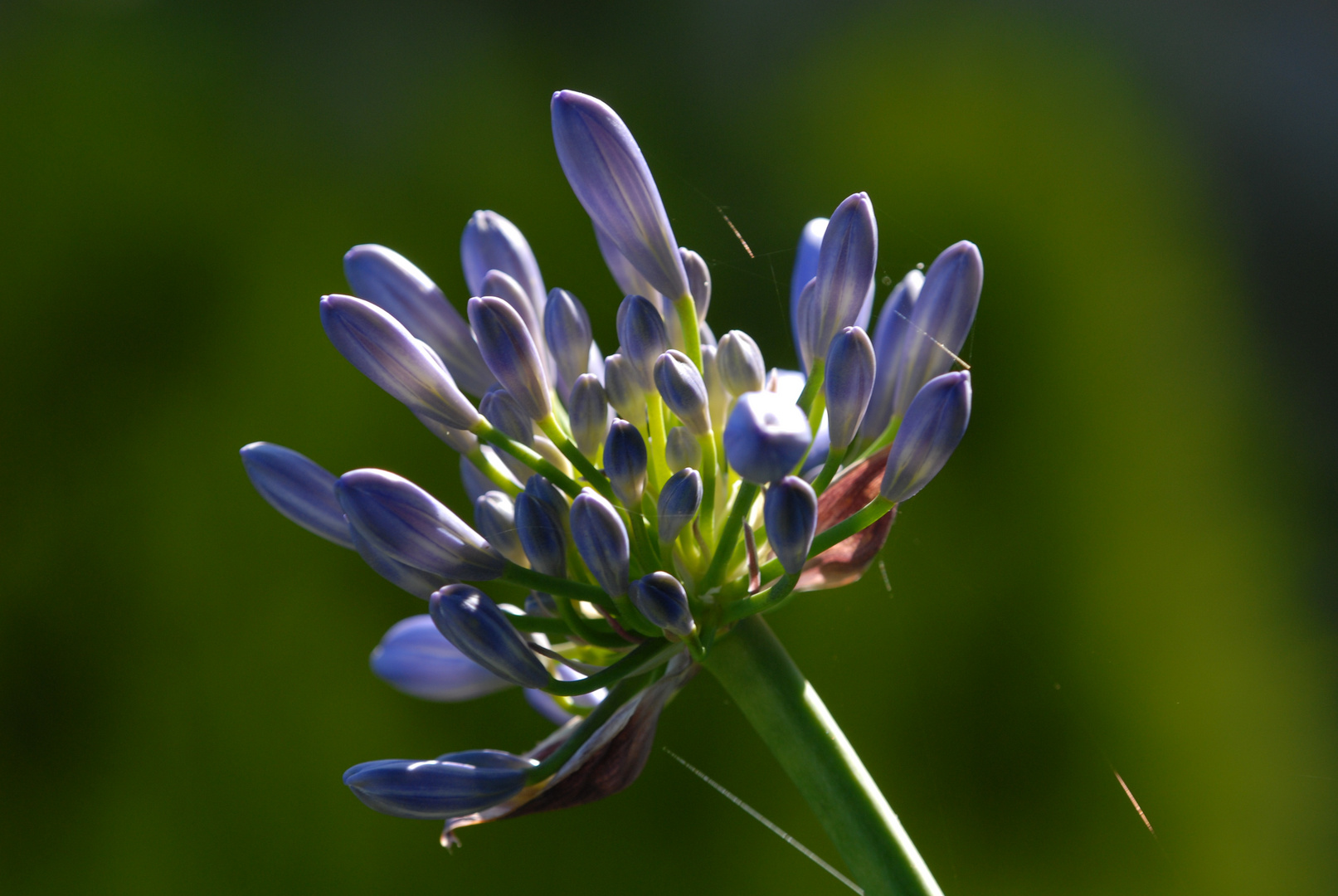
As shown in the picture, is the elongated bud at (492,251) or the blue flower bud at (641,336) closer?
the blue flower bud at (641,336)

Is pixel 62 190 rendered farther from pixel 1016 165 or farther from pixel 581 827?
pixel 1016 165

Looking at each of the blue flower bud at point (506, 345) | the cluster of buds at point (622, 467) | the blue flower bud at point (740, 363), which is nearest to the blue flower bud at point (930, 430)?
the cluster of buds at point (622, 467)

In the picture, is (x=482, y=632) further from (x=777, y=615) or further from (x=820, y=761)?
(x=777, y=615)

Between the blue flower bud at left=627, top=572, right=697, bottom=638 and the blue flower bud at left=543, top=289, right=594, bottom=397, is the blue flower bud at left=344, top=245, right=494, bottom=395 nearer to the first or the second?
the blue flower bud at left=543, top=289, right=594, bottom=397

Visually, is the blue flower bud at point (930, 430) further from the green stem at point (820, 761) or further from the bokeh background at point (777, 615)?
the bokeh background at point (777, 615)

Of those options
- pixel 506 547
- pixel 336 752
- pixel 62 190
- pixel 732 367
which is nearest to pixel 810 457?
pixel 732 367
